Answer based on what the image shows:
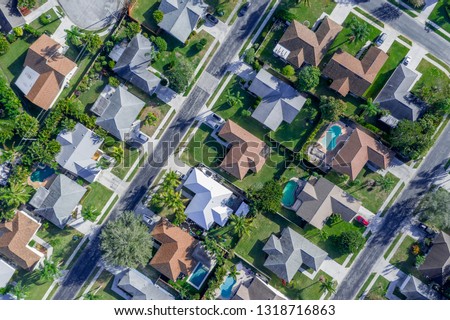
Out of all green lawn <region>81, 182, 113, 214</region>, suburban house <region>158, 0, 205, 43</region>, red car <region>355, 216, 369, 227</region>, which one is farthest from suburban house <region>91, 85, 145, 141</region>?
red car <region>355, 216, 369, 227</region>

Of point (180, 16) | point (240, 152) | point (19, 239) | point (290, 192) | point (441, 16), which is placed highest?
point (441, 16)

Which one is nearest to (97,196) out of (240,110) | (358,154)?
(240,110)

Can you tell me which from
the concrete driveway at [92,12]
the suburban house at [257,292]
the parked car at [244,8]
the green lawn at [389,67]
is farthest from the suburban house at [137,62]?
the suburban house at [257,292]

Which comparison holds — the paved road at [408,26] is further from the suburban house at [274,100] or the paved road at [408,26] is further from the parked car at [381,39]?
the suburban house at [274,100]

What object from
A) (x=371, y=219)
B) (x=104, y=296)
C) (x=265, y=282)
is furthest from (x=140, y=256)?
(x=371, y=219)

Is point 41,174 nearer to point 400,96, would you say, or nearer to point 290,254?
point 290,254

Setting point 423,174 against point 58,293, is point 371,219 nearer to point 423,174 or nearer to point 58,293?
point 423,174

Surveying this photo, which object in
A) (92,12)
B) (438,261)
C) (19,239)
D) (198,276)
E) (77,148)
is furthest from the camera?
(198,276)
